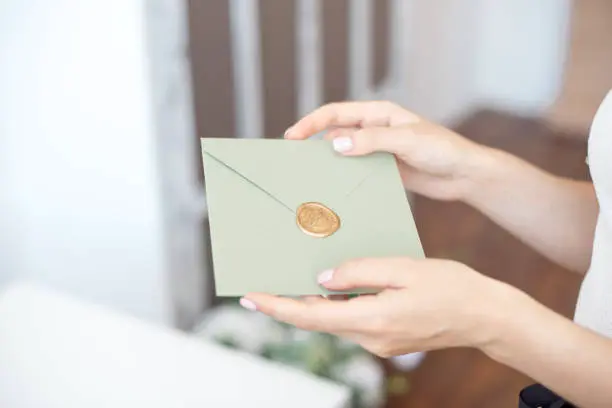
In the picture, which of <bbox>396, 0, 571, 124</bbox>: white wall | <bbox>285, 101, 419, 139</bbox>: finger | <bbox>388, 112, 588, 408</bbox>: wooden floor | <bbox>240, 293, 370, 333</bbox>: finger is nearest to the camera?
<bbox>240, 293, 370, 333</bbox>: finger

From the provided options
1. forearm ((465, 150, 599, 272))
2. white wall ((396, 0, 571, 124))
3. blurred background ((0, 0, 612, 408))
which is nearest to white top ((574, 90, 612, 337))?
forearm ((465, 150, 599, 272))

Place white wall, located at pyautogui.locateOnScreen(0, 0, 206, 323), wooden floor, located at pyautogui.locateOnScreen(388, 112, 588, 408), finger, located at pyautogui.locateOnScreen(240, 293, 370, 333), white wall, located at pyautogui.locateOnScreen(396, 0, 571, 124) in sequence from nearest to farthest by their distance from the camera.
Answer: finger, located at pyautogui.locateOnScreen(240, 293, 370, 333)
white wall, located at pyautogui.locateOnScreen(0, 0, 206, 323)
wooden floor, located at pyautogui.locateOnScreen(388, 112, 588, 408)
white wall, located at pyautogui.locateOnScreen(396, 0, 571, 124)

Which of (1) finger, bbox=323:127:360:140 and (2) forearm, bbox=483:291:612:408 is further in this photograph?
(1) finger, bbox=323:127:360:140

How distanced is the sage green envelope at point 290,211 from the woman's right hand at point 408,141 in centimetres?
2

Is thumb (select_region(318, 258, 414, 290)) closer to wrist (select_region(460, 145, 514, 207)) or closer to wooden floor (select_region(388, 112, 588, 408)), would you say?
wrist (select_region(460, 145, 514, 207))

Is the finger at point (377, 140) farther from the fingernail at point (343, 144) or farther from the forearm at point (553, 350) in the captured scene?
the forearm at point (553, 350)

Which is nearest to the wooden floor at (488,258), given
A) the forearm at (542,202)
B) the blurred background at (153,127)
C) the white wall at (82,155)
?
the blurred background at (153,127)

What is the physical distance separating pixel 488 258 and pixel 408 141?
142 centimetres

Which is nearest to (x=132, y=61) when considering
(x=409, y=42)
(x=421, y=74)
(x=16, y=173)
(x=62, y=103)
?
(x=62, y=103)

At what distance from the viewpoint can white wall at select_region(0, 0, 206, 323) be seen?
1.38 m

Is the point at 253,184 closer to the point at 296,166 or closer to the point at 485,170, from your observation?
the point at 296,166

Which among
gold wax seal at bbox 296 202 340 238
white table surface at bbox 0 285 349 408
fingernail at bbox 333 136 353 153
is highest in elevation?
fingernail at bbox 333 136 353 153

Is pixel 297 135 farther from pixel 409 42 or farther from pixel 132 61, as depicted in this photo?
pixel 409 42

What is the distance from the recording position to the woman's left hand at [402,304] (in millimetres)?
678
